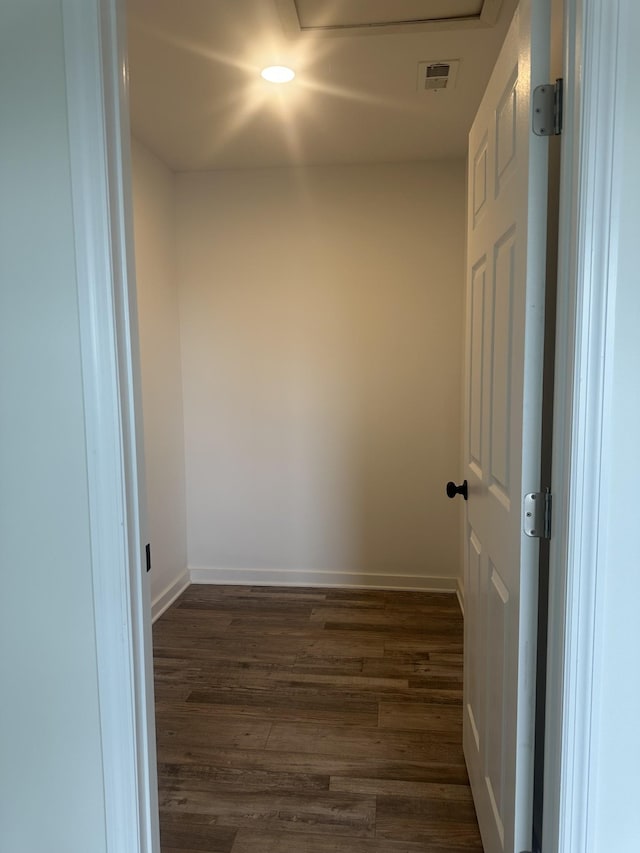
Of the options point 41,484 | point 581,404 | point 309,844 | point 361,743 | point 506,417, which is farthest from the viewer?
point 361,743

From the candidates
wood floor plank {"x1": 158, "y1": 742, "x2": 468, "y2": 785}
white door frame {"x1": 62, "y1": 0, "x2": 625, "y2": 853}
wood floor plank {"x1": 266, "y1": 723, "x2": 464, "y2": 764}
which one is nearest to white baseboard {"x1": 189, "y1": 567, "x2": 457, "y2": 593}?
wood floor plank {"x1": 266, "y1": 723, "x2": 464, "y2": 764}

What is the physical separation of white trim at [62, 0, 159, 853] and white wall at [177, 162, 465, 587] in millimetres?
2388

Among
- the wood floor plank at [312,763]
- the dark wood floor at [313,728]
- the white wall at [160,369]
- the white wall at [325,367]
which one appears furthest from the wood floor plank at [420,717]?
the white wall at [160,369]

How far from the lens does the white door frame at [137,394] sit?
945 millimetres

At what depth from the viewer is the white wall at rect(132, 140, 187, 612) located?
9.90 ft

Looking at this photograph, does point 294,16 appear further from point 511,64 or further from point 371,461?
point 371,461

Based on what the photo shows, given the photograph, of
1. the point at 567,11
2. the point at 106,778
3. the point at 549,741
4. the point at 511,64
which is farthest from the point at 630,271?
the point at 106,778

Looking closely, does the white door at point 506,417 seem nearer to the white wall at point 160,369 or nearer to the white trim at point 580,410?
the white trim at point 580,410

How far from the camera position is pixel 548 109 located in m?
1.04

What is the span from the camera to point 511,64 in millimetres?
1236

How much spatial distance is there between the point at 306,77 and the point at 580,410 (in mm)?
1931

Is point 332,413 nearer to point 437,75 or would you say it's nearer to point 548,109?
point 437,75

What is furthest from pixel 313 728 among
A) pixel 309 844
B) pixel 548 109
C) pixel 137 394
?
pixel 548 109

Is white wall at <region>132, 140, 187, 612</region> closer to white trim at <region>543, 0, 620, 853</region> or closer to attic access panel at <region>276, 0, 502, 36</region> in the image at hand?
attic access panel at <region>276, 0, 502, 36</region>
